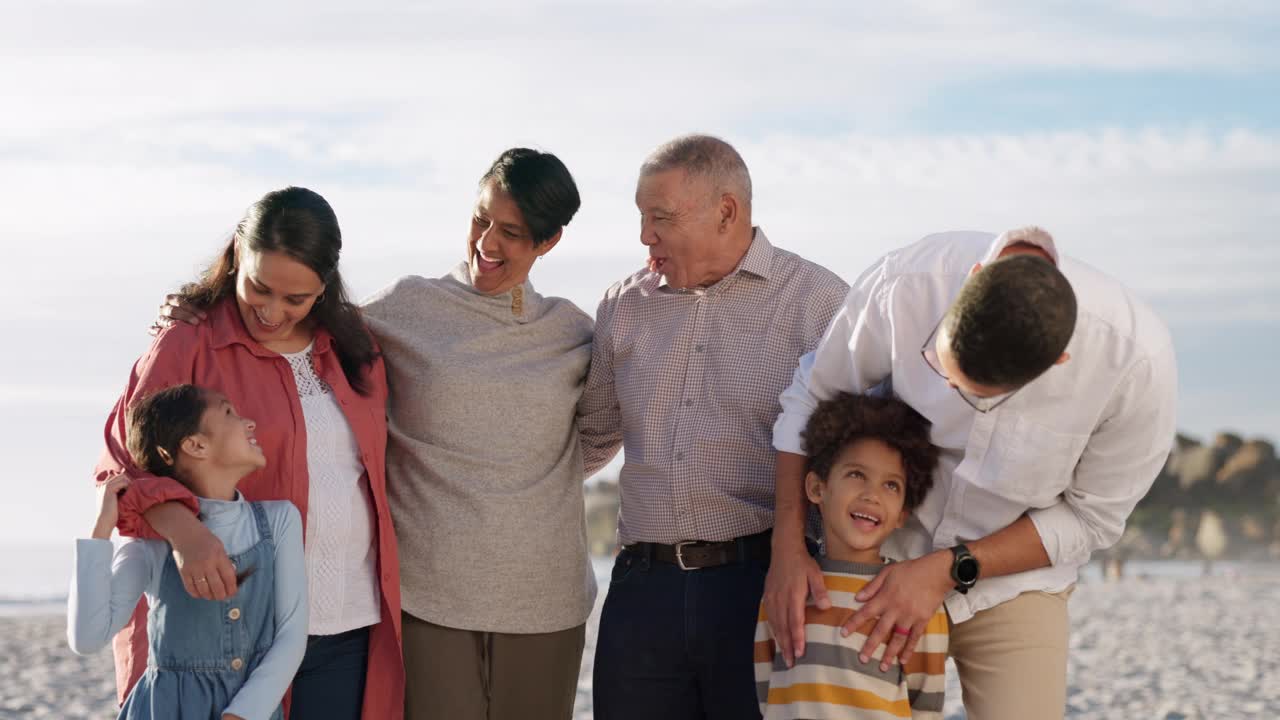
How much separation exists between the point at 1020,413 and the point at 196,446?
6.41 ft

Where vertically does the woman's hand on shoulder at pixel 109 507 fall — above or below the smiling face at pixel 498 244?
below

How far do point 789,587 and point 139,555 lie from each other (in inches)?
62.0

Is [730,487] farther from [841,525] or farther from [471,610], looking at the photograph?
[471,610]

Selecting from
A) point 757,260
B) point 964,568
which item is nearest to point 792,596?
point 964,568

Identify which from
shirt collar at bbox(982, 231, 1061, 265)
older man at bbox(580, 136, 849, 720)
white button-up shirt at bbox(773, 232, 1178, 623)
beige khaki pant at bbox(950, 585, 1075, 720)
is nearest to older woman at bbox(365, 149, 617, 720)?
older man at bbox(580, 136, 849, 720)

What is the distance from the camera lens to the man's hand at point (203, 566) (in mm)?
3117

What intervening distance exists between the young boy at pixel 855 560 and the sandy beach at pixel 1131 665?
527cm

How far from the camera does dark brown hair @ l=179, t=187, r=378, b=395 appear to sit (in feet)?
11.2

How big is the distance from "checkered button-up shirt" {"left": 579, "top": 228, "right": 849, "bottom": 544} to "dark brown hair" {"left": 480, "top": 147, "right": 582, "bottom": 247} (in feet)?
1.18

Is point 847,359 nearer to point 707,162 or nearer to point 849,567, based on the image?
point 849,567

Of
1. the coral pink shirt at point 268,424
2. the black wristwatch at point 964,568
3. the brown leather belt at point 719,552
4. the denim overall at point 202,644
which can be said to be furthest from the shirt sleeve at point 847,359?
the denim overall at point 202,644

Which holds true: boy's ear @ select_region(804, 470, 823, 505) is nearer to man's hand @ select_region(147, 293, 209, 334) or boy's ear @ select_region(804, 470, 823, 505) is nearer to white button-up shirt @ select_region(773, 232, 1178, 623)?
white button-up shirt @ select_region(773, 232, 1178, 623)

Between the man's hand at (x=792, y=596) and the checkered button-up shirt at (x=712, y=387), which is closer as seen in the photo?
the man's hand at (x=792, y=596)

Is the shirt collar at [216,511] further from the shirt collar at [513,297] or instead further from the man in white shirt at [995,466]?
the man in white shirt at [995,466]
